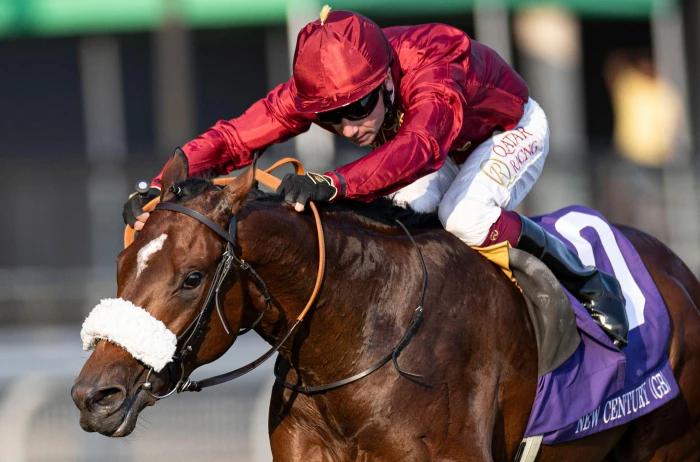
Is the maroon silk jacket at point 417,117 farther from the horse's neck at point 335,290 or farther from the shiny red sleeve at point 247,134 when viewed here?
the horse's neck at point 335,290

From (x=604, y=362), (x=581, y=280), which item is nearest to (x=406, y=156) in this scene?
(x=581, y=280)

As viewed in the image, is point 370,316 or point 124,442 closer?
point 370,316

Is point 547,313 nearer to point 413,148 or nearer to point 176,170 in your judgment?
point 413,148

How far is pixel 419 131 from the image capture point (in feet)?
12.8

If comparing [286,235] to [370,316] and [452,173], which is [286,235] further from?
[452,173]

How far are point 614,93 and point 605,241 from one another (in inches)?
431

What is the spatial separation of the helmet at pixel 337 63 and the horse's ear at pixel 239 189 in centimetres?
48

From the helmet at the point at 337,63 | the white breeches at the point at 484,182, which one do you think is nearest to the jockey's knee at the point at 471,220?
the white breeches at the point at 484,182

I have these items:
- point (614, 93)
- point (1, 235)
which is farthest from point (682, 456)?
point (614, 93)

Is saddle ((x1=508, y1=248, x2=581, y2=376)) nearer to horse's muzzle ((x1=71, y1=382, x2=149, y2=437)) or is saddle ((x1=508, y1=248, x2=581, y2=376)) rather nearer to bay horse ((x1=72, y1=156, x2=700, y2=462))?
bay horse ((x1=72, y1=156, x2=700, y2=462))

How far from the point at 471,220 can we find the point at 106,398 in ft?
4.76

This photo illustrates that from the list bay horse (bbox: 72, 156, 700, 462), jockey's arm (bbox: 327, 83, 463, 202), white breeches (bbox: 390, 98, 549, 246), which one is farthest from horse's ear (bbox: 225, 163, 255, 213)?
white breeches (bbox: 390, 98, 549, 246)

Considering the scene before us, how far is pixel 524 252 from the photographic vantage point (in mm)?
4191

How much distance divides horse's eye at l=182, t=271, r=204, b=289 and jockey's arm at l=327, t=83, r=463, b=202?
0.55 meters
